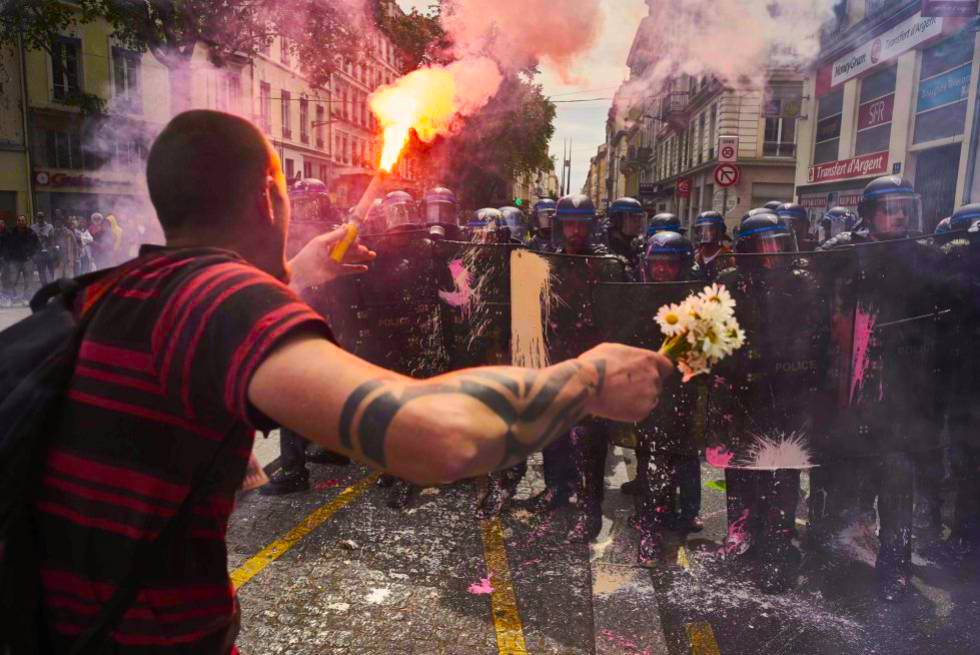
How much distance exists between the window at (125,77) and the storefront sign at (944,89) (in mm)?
25229

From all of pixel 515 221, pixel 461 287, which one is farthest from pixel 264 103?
pixel 461 287

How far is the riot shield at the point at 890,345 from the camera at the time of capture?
4008mm

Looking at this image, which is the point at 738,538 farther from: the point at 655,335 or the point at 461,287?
the point at 461,287

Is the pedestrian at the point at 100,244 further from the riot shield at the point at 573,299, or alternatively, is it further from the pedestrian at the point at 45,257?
the riot shield at the point at 573,299

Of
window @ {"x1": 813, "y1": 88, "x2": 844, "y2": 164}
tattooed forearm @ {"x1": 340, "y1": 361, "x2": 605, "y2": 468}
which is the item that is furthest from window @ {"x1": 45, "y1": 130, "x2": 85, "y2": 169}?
tattooed forearm @ {"x1": 340, "y1": 361, "x2": 605, "y2": 468}

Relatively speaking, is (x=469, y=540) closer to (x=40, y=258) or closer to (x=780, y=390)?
(x=780, y=390)

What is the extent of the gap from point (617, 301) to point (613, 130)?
44.8m

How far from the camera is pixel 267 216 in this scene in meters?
1.48

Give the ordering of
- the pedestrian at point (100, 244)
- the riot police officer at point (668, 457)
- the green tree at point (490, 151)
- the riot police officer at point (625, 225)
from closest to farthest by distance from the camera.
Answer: the riot police officer at point (668, 457) < the riot police officer at point (625, 225) < the pedestrian at point (100, 244) < the green tree at point (490, 151)

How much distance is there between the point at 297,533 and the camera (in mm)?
4758

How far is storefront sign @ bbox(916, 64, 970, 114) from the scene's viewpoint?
43.3 ft

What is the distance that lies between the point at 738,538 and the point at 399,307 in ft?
9.63

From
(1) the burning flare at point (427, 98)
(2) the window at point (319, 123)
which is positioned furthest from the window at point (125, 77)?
(1) the burning flare at point (427, 98)

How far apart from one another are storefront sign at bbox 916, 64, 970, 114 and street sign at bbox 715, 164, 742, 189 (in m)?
4.88
